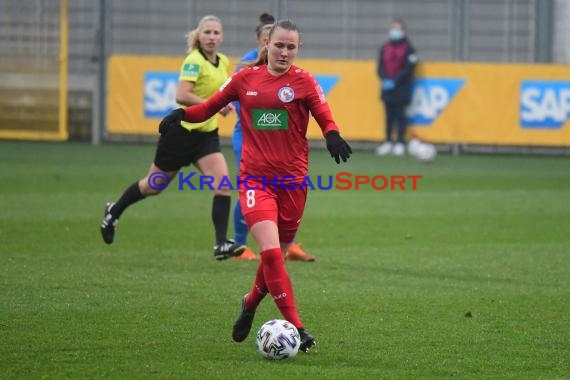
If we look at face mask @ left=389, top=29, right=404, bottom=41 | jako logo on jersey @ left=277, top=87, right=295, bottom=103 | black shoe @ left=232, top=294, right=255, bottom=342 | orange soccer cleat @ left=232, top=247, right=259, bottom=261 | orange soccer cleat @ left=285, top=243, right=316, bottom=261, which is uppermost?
face mask @ left=389, top=29, right=404, bottom=41

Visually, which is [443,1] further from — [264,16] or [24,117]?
[264,16]

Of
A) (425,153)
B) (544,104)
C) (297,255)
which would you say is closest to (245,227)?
(297,255)

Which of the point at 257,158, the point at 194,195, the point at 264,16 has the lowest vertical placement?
the point at 194,195

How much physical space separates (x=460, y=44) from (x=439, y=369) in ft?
58.7

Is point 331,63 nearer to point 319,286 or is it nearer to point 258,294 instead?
point 319,286

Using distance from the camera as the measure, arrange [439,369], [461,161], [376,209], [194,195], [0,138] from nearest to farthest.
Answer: [439,369]
[376,209]
[194,195]
[461,161]
[0,138]

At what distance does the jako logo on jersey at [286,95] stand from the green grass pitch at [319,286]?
1.44 m

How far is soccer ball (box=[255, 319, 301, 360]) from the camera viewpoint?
6762 millimetres

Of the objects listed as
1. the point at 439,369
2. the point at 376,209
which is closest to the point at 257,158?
the point at 439,369

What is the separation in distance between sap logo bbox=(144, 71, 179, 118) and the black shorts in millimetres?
12100

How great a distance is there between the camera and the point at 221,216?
424 inches

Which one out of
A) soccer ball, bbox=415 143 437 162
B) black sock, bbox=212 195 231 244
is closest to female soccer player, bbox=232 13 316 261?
black sock, bbox=212 195 231 244

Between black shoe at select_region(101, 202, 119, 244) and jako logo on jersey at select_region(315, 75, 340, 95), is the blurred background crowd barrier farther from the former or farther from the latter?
black shoe at select_region(101, 202, 119, 244)

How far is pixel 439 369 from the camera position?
6578mm
